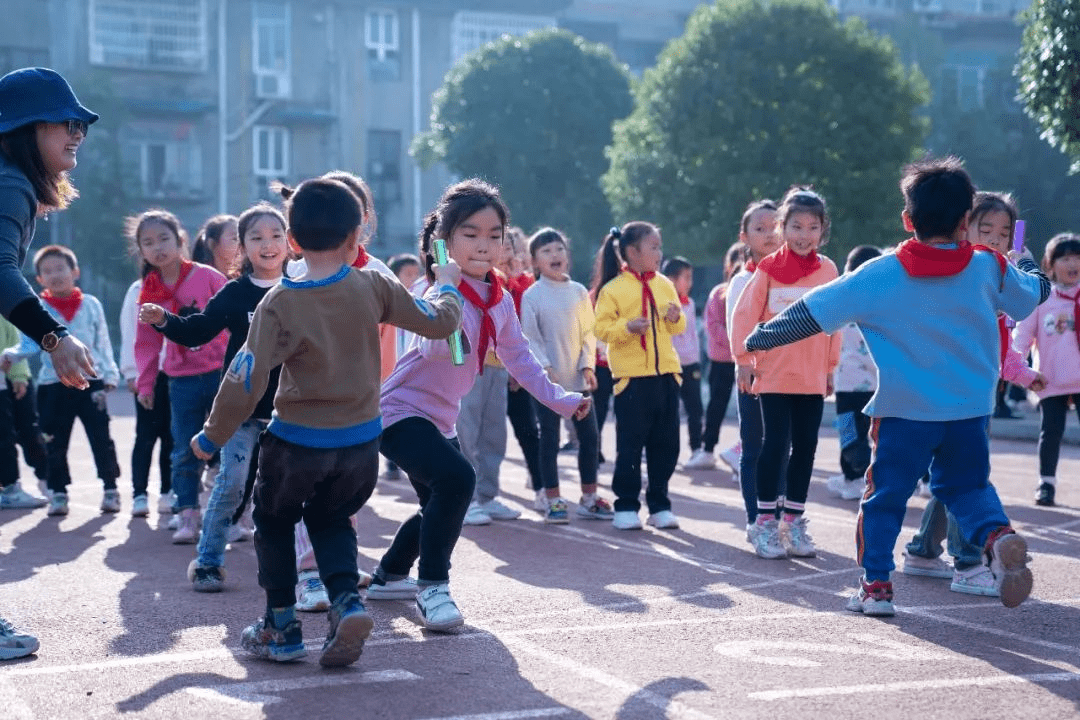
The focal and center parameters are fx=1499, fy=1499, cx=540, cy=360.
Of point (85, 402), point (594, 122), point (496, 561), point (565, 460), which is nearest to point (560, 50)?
point (594, 122)

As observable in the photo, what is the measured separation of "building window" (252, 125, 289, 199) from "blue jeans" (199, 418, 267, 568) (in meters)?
35.7

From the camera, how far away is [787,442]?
7852 mm

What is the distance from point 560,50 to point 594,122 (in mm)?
2023

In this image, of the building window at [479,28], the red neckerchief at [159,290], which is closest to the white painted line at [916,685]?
the red neckerchief at [159,290]

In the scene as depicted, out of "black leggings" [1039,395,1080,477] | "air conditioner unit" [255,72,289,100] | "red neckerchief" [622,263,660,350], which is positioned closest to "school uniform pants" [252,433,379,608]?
"red neckerchief" [622,263,660,350]

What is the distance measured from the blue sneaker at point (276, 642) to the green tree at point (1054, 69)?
11293 mm

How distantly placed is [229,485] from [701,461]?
644cm

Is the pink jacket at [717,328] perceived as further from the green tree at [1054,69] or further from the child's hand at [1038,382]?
the green tree at [1054,69]

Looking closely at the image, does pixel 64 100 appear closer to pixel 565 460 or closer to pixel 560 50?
pixel 565 460

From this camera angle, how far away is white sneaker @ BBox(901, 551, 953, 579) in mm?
7168

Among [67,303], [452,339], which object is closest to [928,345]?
[452,339]

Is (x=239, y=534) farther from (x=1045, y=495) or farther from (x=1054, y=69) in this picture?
(x=1054, y=69)

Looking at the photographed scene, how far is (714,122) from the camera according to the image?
1139 inches

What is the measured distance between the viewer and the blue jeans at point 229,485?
6879 mm
